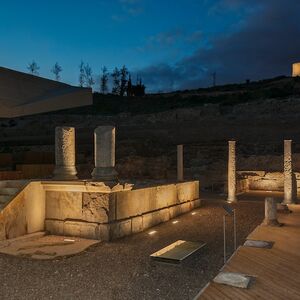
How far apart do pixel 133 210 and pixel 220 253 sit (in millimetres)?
2897

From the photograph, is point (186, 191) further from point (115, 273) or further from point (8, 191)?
point (115, 273)

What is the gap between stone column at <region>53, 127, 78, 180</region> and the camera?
10.1 m

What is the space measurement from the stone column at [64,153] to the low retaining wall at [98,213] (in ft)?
3.54

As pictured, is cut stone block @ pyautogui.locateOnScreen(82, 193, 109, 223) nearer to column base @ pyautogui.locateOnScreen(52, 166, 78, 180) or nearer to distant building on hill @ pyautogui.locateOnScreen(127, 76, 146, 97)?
column base @ pyautogui.locateOnScreen(52, 166, 78, 180)

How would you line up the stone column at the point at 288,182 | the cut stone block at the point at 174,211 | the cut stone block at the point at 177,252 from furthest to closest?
the stone column at the point at 288,182 → the cut stone block at the point at 174,211 → the cut stone block at the point at 177,252

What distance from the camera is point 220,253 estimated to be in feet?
23.7

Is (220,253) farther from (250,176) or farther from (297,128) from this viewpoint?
(297,128)

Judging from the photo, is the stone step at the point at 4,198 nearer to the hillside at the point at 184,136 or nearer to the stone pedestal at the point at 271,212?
the stone pedestal at the point at 271,212

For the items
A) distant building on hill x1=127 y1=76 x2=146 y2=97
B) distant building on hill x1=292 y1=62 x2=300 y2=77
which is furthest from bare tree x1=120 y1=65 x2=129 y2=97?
distant building on hill x1=292 y1=62 x2=300 y2=77

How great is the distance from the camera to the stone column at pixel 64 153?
33.1 feet

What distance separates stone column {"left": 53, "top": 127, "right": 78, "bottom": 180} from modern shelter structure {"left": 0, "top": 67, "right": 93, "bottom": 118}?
77 centimetres

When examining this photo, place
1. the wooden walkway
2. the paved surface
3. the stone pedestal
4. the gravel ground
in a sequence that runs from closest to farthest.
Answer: the wooden walkway < the gravel ground < the paved surface < the stone pedestal

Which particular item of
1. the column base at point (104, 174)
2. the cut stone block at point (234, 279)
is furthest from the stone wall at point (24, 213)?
the cut stone block at point (234, 279)

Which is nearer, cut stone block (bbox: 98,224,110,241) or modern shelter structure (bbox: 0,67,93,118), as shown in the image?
cut stone block (bbox: 98,224,110,241)
